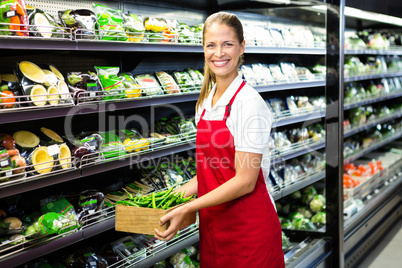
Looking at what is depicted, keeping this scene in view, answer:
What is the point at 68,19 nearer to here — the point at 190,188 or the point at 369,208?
the point at 190,188

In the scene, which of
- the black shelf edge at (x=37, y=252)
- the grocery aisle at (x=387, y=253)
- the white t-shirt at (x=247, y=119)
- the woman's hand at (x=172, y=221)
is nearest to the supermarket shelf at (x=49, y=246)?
the black shelf edge at (x=37, y=252)

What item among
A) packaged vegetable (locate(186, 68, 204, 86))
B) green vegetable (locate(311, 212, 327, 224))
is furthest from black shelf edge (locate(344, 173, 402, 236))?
packaged vegetable (locate(186, 68, 204, 86))

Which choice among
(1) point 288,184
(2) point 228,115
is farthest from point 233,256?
(1) point 288,184

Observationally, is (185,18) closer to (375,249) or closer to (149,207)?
(149,207)

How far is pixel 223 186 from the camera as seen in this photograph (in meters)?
1.86

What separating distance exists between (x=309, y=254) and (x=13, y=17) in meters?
2.60

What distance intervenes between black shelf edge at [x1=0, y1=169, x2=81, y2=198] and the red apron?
615 millimetres

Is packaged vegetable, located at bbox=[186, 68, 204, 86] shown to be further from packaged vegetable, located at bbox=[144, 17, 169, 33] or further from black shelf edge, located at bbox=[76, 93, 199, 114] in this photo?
packaged vegetable, located at bbox=[144, 17, 169, 33]

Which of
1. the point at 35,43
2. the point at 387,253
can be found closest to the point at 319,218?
the point at 387,253

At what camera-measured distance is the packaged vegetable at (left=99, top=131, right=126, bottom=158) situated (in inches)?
92.0

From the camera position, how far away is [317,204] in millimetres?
4293

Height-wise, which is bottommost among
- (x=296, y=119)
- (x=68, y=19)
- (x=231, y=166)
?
(x=231, y=166)

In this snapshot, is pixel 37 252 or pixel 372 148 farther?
pixel 372 148

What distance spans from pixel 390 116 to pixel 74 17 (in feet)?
15.5
